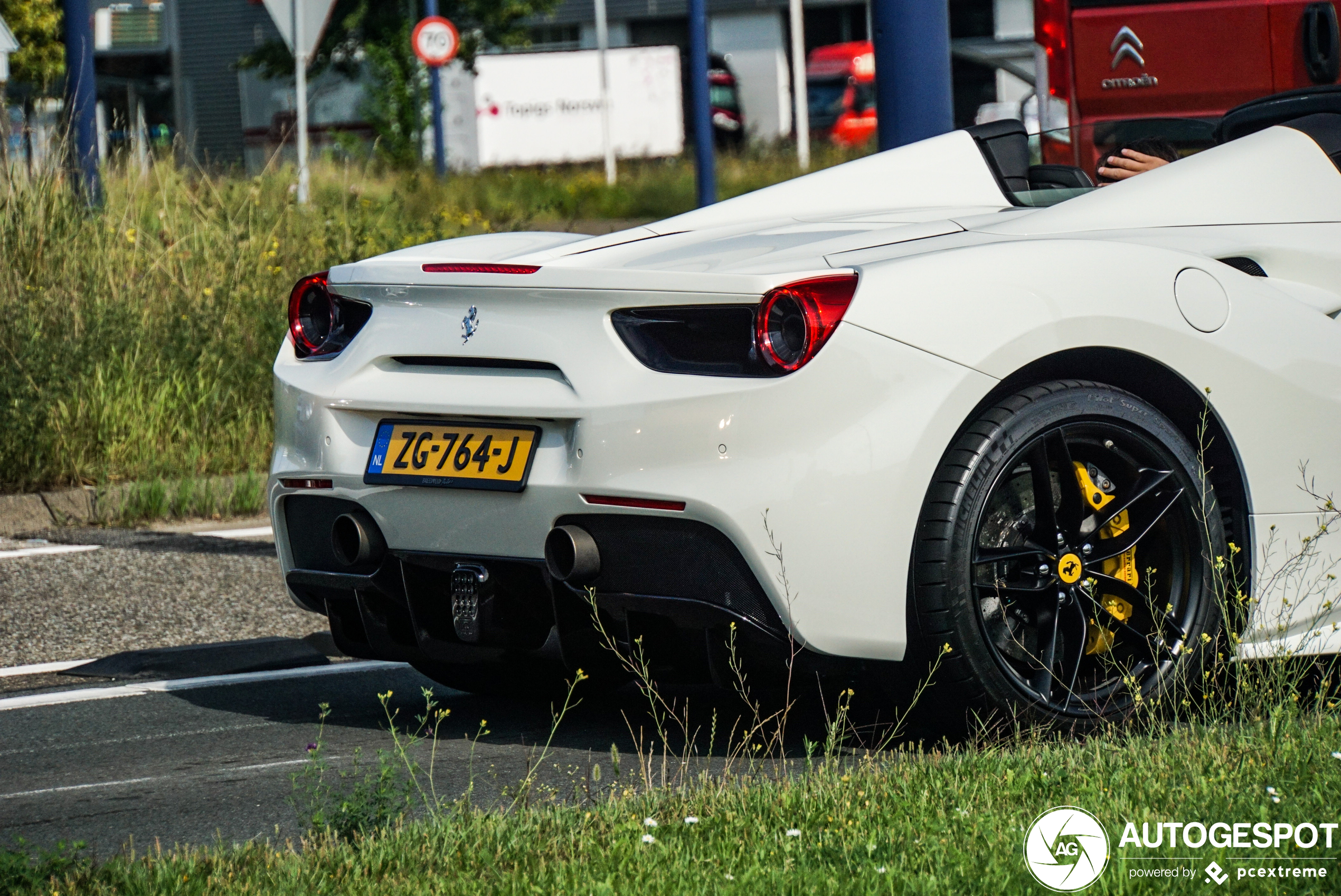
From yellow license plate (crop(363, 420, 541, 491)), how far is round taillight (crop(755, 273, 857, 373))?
1.71 ft

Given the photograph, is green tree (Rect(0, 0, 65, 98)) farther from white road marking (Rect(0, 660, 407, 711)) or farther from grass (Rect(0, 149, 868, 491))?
white road marking (Rect(0, 660, 407, 711))

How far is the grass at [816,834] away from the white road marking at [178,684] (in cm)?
162

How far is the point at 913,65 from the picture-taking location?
6320 millimetres

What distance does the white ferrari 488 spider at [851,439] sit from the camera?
3.34 m

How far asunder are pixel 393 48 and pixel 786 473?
28.7 meters

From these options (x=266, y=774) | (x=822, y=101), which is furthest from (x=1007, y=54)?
(x=266, y=774)

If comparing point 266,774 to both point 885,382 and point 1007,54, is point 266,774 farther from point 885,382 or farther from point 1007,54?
point 1007,54

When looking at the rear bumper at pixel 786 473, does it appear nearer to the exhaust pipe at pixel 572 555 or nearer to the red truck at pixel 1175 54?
the exhaust pipe at pixel 572 555

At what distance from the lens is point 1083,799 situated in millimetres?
2912

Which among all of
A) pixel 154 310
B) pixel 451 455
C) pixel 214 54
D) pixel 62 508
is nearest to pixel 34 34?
pixel 214 54

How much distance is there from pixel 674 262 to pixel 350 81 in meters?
32.2

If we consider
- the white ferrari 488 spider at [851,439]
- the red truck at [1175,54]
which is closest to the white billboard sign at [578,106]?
the red truck at [1175,54]

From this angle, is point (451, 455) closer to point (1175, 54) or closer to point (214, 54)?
point (1175, 54)

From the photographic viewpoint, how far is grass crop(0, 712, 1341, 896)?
261 cm
